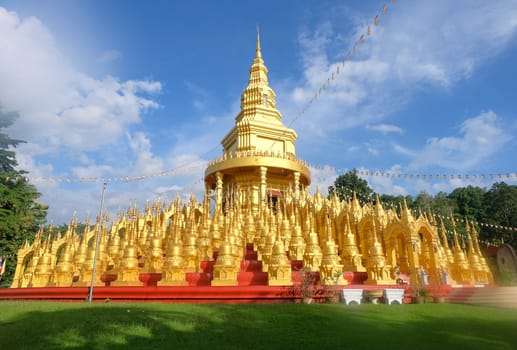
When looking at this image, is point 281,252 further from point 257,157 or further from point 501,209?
point 501,209

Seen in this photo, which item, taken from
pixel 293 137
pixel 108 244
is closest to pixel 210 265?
pixel 108 244

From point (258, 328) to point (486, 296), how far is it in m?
9.02

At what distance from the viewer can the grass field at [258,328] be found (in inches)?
240

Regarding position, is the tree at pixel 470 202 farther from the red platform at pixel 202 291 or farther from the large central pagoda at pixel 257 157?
the red platform at pixel 202 291

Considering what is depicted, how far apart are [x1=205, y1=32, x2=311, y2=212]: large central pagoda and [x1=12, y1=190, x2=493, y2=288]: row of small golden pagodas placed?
19.6 feet

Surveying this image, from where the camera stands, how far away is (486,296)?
11938mm

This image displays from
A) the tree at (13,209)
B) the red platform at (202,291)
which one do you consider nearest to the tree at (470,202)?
the red platform at (202,291)

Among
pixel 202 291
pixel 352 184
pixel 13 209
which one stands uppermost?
pixel 352 184

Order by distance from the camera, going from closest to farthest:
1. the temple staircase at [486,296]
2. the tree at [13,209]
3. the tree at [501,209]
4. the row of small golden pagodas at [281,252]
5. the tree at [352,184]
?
the temple staircase at [486,296]
the row of small golden pagodas at [281,252]
the tree at [13,209]
the tree at [501,209]
the tree at [352,184]

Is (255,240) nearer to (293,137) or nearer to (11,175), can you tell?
(293,137)

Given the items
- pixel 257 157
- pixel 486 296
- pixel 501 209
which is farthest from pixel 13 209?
pixel 501 209

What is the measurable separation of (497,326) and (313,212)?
12147 millimetres

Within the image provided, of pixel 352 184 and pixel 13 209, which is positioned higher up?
pixel 352 184

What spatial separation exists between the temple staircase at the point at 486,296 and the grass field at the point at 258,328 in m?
3.18
